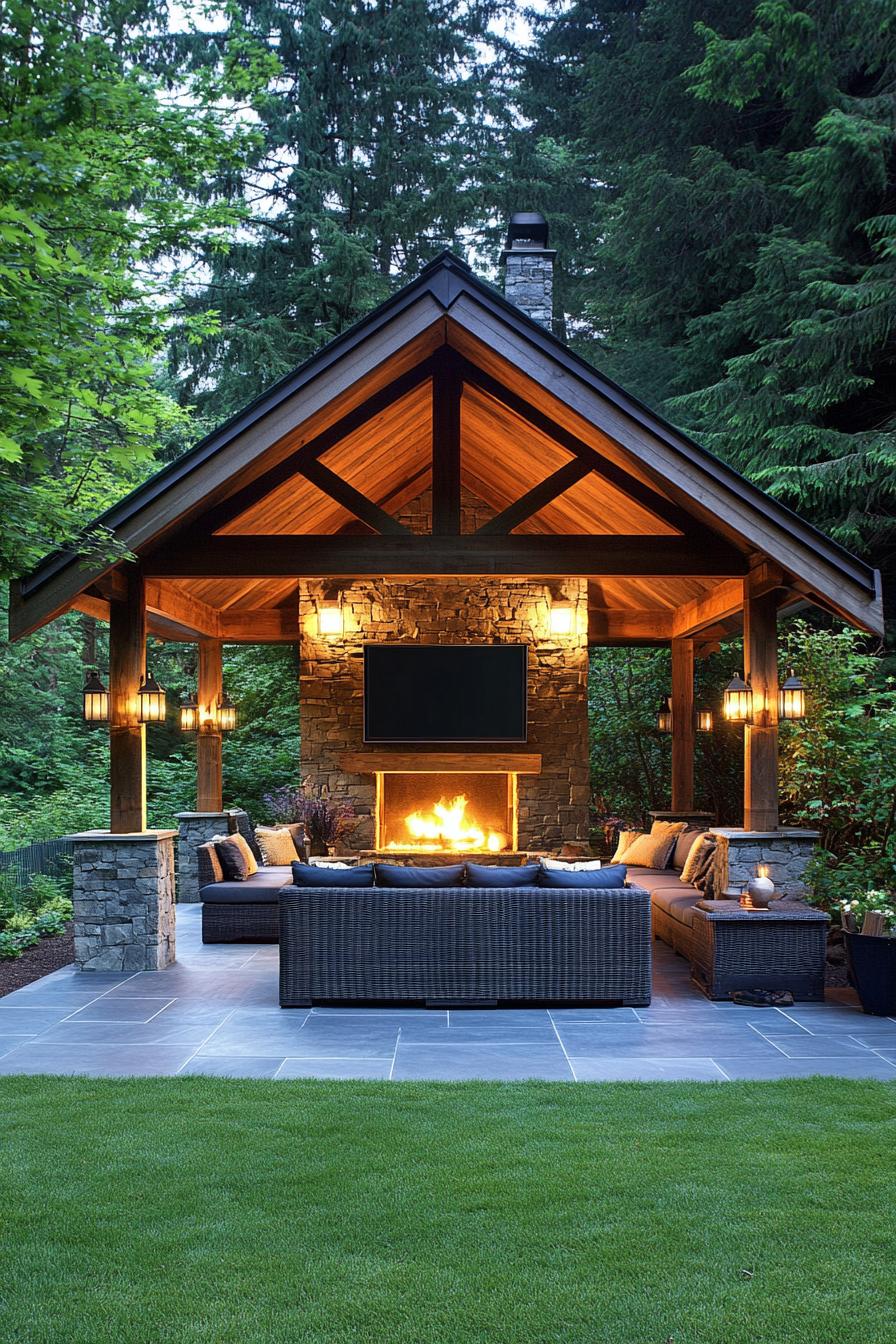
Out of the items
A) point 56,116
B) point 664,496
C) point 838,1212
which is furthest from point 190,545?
point 838,1212

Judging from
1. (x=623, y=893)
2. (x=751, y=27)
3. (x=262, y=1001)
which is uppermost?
(x=751, y=27)

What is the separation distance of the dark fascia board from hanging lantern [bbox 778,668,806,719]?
90 cm

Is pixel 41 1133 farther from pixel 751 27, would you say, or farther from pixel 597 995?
pixel 751 27

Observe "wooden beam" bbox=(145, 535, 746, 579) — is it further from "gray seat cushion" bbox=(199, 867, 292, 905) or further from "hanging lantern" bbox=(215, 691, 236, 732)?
"hanging lantern" bbox=(215, 691, 236, 732)

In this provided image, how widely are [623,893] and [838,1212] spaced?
3267mm

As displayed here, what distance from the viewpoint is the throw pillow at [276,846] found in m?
11.2

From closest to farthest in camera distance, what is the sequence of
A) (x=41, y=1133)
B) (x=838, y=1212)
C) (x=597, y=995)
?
1. (x=838, y=1212)
2. (x=41, y=1133)
3. (x=597, y=995)

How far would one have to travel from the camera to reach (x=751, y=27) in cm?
1412

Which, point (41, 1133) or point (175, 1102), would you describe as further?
point (175, 1102)

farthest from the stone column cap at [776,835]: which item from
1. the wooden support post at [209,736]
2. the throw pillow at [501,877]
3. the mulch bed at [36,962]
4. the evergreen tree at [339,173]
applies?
the evergreen tree at [339,173]

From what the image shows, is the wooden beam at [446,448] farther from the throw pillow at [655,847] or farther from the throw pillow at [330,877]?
the throw pillow at [655,847]

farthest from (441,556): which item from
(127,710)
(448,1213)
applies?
(448,1213)

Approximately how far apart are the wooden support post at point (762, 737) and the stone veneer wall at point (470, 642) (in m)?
3.87

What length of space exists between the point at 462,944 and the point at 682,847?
4.47 m
